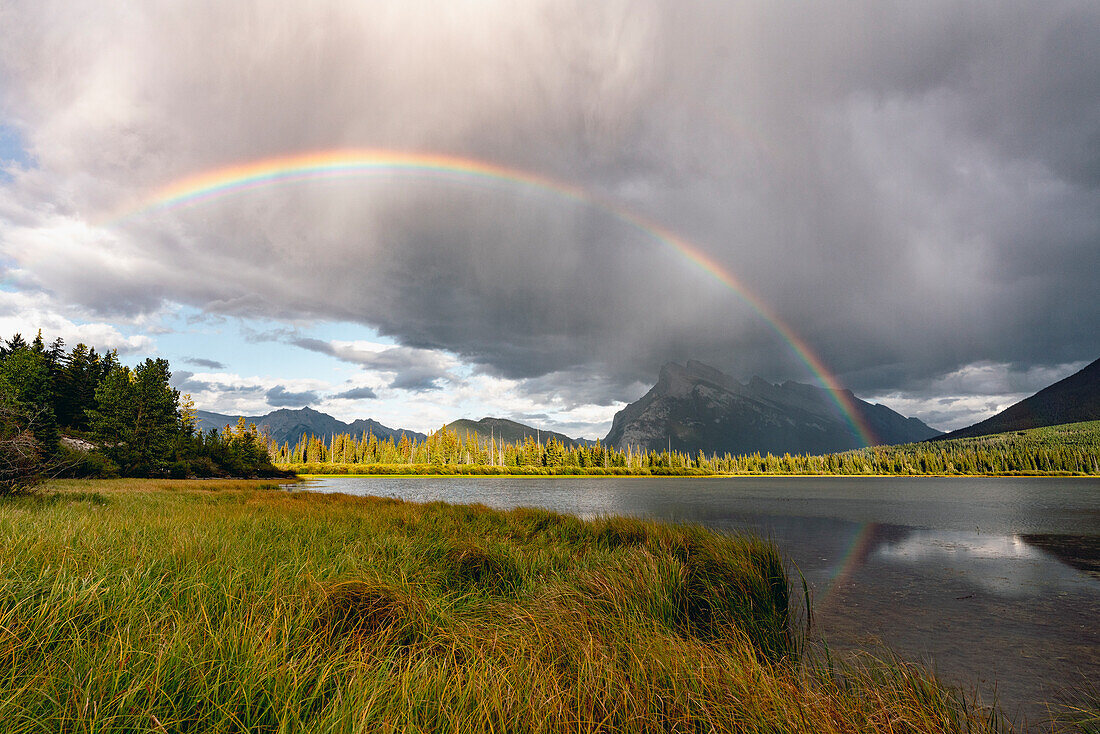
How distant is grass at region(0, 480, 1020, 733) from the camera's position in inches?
126

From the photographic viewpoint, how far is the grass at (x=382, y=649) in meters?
3.20

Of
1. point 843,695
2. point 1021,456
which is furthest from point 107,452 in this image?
point 1021,456

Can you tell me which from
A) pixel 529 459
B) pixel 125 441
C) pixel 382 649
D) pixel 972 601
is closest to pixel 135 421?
pixel 125 441

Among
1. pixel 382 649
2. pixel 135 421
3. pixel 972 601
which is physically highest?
pixel 135 421

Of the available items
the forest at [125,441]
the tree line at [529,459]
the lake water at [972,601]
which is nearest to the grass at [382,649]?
the lake water at [972,601]

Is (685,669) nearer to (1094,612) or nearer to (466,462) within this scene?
(1094,612)

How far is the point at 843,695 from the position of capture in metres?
4.34

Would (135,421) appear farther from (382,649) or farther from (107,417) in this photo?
(382,649)

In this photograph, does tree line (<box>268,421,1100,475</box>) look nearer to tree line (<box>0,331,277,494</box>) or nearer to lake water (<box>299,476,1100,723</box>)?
tree line (<box>0,331,277,494</box>)

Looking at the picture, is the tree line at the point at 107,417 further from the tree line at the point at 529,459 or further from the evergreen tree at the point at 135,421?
the tree line at the point at 529,459

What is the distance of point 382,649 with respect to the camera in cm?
475

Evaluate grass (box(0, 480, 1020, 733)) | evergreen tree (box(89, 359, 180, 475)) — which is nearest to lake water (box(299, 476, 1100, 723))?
grass (box(0, 480, 1020, 733))

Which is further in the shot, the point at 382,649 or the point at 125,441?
the point at 125,441

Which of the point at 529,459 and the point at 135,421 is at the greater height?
the point at 135,421
